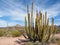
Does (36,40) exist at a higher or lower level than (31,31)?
lower

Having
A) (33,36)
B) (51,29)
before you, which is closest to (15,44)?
(33,36)

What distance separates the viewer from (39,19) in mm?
14031

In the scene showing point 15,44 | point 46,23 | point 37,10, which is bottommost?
point 15,44

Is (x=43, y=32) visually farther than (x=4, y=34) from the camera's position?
No

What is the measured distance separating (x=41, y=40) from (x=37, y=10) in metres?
2.96

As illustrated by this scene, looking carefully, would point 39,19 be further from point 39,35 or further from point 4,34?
point 4,34

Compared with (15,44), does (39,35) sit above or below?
above

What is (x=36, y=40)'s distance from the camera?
14.7m

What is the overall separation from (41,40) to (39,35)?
56 cm

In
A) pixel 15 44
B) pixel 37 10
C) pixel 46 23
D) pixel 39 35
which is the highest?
pixel 37 10

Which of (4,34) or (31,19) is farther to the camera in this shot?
(4,34)

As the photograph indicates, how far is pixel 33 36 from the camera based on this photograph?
48.6ft

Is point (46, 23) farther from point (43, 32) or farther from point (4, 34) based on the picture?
point (4, 34)

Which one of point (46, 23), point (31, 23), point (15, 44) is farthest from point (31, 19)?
point (15, 44)
